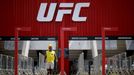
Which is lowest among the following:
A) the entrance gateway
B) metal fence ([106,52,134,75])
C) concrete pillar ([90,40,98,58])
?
concrete pillar ([90,40,98,58])

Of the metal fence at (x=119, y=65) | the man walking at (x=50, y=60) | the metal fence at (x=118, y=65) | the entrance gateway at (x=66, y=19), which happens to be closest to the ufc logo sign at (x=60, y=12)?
the entrance gateway at (x=66, y=19)

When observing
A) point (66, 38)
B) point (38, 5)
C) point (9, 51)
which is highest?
point (38, 5)

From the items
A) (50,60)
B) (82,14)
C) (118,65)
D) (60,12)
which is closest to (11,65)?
(50,60)

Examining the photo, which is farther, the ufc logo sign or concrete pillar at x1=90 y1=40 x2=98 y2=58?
concrete pillar at x1=90 y1=40 x2=98 y2=58

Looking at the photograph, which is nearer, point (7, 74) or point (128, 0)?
point (7, 74)

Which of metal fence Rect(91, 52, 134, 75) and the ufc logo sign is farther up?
the ufc logo sign

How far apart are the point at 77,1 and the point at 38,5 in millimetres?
1229

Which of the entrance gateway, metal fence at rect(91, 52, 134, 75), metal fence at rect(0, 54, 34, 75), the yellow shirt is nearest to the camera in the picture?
metal fence at rect(0, 54, 34, 75)

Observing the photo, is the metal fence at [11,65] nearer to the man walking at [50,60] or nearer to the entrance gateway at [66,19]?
the entrance gateway at [66,19]

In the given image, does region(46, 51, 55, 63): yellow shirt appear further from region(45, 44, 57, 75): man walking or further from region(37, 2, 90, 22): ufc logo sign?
region(37, 2, 90, 22): ufc logo sign

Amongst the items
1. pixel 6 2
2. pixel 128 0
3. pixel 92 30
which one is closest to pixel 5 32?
pixel 6 2

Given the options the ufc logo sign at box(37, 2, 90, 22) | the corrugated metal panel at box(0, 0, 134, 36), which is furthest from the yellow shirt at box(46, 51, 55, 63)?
the ufc logo sign at box(37, 2, 90, 22)

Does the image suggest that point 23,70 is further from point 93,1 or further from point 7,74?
point 93,1

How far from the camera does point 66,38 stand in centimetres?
1270
